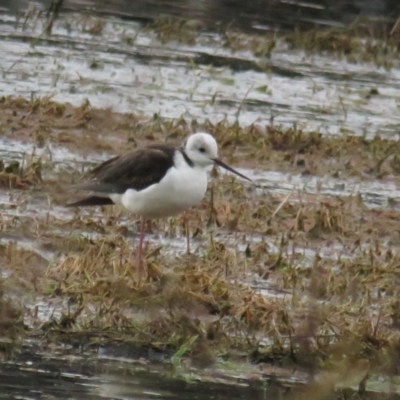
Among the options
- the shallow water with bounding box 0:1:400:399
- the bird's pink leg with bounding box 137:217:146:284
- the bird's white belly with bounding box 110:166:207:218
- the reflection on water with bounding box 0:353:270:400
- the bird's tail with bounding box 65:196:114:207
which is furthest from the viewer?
the shallow water with bounding box 0:1:400:399

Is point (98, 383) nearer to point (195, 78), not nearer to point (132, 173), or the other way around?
point (132, 173)

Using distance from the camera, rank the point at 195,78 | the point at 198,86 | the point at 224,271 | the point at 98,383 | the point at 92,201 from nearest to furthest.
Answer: the point at 98,383 < the point at 224,271 < the point at 92,201 < the point at 198,86 < the point at 195,78

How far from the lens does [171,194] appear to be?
9.07 m

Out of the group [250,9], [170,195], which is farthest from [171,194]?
[250,9]

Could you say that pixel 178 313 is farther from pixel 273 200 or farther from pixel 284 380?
pixel 273 200

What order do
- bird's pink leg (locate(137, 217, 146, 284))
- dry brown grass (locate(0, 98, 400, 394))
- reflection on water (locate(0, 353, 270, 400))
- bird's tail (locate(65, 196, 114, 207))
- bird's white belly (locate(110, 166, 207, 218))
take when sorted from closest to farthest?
reflection on water (locate(0, 353, 270, 400))
dry brown grass (locate(0, 98, 400, 394))
bird's pink leg (locate(137, 217, 146, 284))
bird's white belly (locate(110, 166, 207, 218))
bird's tail (locate(65, 196, 114, 207))

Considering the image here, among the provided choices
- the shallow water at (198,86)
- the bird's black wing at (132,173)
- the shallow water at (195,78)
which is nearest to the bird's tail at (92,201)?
the bird's black wing at (132,173)

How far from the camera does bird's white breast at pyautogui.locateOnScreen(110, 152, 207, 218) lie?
29.8ft

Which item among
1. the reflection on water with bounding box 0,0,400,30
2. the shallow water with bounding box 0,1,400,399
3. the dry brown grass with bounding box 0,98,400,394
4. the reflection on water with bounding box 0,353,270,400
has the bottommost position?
the reflection on water with bounding box 0,353,270,400

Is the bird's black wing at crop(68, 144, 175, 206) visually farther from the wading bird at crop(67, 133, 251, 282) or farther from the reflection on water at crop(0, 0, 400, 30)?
the reflection on water at crop(0, 0, 400, 30)

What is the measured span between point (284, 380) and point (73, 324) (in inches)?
44.3

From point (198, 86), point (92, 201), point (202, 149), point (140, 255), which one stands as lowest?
point (140, 255)

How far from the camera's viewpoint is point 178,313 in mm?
7672

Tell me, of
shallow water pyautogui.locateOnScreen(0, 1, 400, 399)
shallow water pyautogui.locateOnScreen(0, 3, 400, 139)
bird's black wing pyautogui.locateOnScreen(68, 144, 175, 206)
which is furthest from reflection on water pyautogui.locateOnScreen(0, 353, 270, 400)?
shallow water pyautogui.locateOnScreen(0, 3, 400, 139)
